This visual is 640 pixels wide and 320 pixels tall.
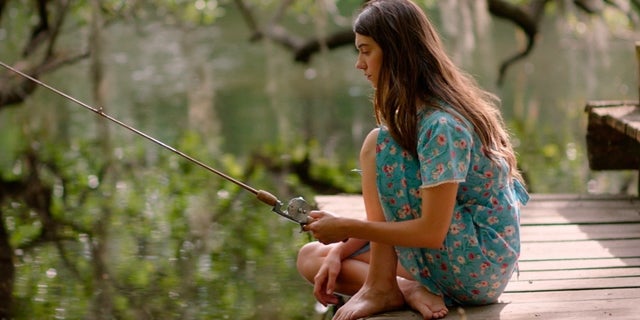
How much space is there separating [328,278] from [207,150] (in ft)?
18.9

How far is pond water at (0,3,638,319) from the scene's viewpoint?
4.62 m

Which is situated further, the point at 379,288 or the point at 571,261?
the point at 571,261

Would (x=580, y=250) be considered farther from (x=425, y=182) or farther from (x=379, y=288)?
(x=425, y=182)

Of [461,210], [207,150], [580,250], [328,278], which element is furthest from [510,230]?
[207,150]

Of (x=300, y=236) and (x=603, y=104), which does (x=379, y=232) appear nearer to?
(x=603, y=104)

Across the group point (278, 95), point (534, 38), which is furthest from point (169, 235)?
point (278, 95)

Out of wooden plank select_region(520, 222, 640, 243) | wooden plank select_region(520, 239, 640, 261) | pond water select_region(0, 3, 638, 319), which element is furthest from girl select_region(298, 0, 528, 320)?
pond water select_region(0, 3, 638, 319)

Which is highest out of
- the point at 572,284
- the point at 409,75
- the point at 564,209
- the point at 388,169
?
the point at 409,75

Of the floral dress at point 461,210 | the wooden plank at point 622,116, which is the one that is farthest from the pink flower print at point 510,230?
the wooden plank at point 622,116

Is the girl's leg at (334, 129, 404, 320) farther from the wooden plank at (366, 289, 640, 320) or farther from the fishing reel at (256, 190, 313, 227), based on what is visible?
the fishing reel at (256, 190, 313, 227)

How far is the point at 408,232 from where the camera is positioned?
2.68 metres

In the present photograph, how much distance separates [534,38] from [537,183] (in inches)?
67.1

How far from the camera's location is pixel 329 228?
2699 millimetres

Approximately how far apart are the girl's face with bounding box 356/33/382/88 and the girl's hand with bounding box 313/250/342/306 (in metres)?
0.57
